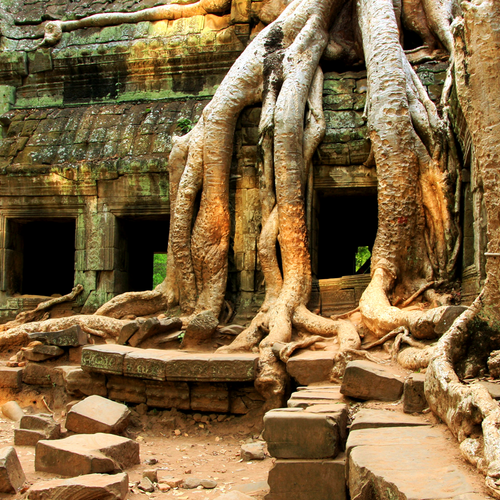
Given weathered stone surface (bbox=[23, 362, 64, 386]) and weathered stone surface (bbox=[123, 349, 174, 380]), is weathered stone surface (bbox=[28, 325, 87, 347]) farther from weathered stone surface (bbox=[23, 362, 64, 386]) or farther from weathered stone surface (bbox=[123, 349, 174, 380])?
weathered stone surface (bbox=[123, 349, 174, 380])

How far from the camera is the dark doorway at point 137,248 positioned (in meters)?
7.07

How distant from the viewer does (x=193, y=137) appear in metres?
6.32

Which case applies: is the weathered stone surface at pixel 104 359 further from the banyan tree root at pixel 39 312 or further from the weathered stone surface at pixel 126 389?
the banyan tree root at pixel 39 312

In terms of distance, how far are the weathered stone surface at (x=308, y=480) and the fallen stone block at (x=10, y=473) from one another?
128 cm

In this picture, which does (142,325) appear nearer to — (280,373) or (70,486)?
(280,373)

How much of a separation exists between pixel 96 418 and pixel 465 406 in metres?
2.48

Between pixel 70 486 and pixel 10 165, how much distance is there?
529cm

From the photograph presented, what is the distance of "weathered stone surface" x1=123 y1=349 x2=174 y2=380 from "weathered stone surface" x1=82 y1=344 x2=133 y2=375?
7cm

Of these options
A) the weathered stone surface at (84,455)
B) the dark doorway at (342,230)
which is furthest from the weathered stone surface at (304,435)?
the dark doorway at (342,230)

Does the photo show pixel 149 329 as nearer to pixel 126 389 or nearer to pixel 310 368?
pixel 126 389

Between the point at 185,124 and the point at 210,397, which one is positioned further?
the point at 185,124

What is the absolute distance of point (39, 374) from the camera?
5.28 meters

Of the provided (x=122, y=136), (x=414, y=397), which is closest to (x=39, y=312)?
(x=122, y=136)

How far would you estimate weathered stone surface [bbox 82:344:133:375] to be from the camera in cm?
471
